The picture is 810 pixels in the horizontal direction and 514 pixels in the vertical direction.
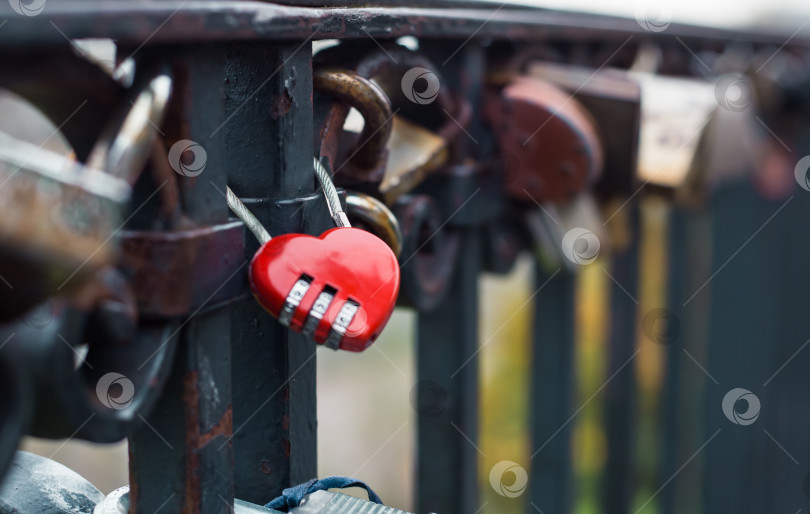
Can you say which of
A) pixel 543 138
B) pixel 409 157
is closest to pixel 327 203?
pixel 409 157

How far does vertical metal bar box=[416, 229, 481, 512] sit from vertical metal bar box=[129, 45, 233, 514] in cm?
60

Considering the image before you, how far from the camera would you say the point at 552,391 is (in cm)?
154

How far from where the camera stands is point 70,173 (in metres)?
0.39

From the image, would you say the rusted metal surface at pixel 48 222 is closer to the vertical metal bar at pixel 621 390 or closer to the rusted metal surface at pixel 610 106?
the rusted metal surface at pixel 610 106

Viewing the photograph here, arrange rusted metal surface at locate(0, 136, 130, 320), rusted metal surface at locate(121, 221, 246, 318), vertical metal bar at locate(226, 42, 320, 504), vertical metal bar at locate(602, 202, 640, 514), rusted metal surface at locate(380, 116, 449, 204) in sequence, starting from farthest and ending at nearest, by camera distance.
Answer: vertical metal bar at locate(602, 202, 640, 514), rusted metal surface at locate(380, 116, 449, 204), vertical metal bar at locate(226, 42, 320, 504), rusted metal surface at locate(121, 221, 246, 318), rusted metal surface at locate(0, 136, 130, 320)

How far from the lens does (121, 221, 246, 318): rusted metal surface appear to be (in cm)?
52

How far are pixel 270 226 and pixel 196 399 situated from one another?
0.53ft

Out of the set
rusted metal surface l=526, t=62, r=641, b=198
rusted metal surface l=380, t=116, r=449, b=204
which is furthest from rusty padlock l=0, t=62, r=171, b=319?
rusted metal surface l=526, t=62, r=641, b=198

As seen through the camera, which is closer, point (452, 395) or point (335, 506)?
point (335, 506)

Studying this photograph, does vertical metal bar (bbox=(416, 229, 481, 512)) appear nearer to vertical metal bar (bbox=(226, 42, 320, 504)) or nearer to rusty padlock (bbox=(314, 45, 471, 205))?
rusty padlock (bbox=(314, 45, 471, 205))

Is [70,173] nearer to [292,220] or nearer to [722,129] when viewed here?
[292,220]

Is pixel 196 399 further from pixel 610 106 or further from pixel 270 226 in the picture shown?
pixel 610 106

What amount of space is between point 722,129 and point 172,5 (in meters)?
1.32

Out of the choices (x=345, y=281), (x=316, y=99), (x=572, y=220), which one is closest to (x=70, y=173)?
(x=345, y=281)
